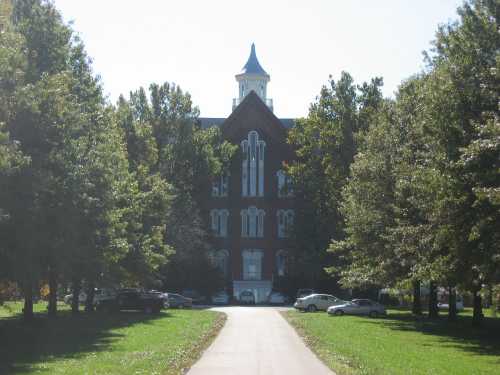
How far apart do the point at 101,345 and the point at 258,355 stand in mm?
5602

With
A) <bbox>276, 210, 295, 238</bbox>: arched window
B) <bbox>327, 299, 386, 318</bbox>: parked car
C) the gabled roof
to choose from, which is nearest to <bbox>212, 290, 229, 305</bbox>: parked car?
<bbox>276, 210, 295, 238</bbox>: arched window

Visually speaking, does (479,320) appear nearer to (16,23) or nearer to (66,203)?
(66,203)

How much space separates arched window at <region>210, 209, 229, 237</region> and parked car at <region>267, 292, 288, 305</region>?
925 cm

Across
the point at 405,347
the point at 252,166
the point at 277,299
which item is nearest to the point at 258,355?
the point at 405,347

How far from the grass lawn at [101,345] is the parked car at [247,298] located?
111ft

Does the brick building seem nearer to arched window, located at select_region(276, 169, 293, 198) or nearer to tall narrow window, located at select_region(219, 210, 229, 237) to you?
tall narrow window, located at select_region(219, 210, 229, 237)

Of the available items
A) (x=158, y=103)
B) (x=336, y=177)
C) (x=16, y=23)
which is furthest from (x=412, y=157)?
(x=158, y=103)

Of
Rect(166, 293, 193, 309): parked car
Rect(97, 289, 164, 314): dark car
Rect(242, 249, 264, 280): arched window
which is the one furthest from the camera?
Rect(242, 249, 264, 280): arched window

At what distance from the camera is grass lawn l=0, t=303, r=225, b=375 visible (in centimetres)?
1925

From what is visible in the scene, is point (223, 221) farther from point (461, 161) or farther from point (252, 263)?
point (461, 161)

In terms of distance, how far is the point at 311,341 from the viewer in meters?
28.1

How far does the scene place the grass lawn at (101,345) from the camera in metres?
19.2

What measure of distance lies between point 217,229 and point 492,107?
185 feet

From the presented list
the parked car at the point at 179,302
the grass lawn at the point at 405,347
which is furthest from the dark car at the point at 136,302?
the grass lawn at the point at 405,347
